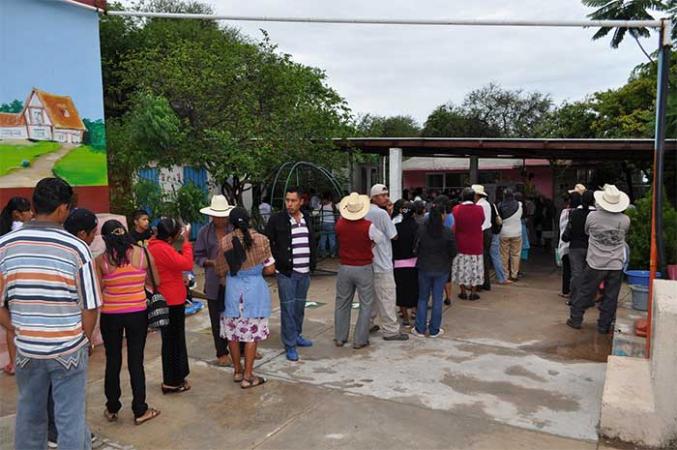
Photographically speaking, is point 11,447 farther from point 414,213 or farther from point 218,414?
point 414,213

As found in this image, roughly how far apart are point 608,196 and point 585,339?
5.30 ft

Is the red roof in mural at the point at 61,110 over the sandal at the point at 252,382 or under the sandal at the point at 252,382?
over

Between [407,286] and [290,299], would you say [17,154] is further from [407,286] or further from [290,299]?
[407,286]

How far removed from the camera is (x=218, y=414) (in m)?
4.07

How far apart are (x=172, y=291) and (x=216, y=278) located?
1.93ft

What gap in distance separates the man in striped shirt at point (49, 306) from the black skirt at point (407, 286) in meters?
4.09

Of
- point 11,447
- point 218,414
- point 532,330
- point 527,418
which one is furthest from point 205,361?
Answer: point 532,330

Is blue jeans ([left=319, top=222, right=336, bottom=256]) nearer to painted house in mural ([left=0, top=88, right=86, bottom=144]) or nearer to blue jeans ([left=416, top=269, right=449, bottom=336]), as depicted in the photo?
blue jeans ([left=416, top=269, right=449, bottom=336])

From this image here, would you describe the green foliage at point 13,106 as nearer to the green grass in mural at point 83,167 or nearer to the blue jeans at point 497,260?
the green grass in mural at point 83,167

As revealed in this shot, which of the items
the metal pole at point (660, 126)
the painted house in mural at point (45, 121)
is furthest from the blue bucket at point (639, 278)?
the painted house in mural at point (45, 121)

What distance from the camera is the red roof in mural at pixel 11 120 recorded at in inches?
195

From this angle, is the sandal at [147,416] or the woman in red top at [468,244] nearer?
the sandal at [147,416]

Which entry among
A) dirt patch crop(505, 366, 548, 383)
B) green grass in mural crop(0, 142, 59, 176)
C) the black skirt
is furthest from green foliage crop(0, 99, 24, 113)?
dirt patch crop(505, 366, 548, 383)

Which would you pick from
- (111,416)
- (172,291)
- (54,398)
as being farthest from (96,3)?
(54,398)
